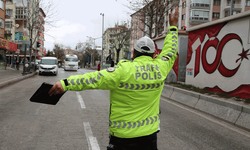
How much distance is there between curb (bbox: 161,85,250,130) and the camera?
220 inches

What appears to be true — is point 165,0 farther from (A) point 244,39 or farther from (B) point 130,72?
(B) point 130,72

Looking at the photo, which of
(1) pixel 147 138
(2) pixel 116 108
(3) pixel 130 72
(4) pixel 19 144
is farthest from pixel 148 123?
(4) pixel 19 144

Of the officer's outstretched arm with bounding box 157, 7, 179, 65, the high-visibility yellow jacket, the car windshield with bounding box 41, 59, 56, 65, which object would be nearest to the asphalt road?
the high-visibility yellow jacket

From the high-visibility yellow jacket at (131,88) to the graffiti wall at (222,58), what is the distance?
6.82 metres

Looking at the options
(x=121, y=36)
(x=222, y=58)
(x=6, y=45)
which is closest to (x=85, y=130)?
(x=222, y=58)

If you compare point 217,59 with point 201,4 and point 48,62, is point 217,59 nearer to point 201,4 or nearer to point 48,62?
point 48,62

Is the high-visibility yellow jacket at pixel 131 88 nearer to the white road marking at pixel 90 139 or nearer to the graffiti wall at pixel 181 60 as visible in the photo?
the white road marking at pixel 90 139

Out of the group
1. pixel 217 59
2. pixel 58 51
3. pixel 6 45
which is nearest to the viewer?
pixel 217 59

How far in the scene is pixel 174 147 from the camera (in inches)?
155

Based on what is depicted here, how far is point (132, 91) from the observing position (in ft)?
6.11

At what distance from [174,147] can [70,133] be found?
2.16m

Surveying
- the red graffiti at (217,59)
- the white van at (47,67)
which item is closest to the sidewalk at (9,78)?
the white van at (47,67)

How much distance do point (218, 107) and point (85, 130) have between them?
4.26m

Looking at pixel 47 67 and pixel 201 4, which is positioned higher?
pixel 201 4
